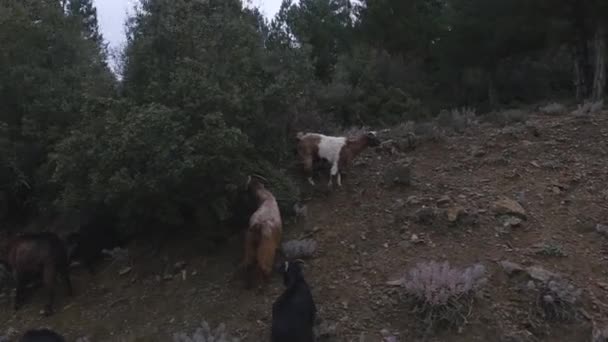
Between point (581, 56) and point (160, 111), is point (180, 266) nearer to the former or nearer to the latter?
A: point (160, 111)

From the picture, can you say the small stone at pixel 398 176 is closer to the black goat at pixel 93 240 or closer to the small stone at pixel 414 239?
the small stone at pixel 414 239

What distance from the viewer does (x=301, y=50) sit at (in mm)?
10805

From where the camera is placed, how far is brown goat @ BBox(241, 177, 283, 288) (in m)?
7.12

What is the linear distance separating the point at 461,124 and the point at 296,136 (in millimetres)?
3346

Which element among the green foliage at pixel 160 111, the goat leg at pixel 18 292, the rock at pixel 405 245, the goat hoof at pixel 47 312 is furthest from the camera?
the goat leg at pixel 18 292

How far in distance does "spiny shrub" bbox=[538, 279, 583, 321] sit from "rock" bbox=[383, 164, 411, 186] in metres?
2.89

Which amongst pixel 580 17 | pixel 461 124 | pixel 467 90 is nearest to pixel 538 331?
pixel 461 124

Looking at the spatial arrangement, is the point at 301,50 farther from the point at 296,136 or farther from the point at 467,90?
the point at 467,90

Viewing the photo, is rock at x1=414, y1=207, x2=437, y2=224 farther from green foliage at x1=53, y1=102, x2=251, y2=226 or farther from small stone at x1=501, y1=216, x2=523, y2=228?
green foliage at x1=53, y1=102, x2=251, y2=226

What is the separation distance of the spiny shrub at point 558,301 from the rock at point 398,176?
114 inches

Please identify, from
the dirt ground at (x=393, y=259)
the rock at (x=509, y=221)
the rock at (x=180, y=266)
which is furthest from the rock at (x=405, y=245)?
the rock at (x=180, y=266)

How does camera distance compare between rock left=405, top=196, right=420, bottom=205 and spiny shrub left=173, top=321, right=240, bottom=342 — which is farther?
rock left=405, top=196, right=420, bottom=205

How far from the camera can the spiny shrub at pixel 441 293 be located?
21.1ft

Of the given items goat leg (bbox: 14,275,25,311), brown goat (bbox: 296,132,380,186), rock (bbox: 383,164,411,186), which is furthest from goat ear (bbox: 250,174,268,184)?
goat leg (bbox: 14,275,25,311)
